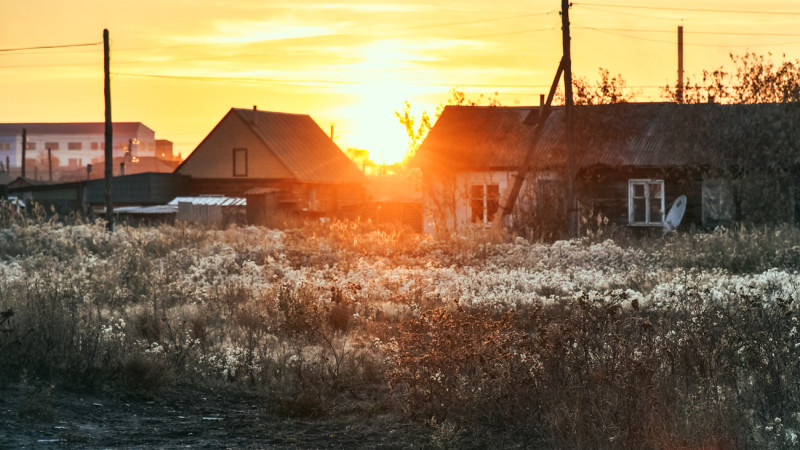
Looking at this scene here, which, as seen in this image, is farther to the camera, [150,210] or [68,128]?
[68,128]

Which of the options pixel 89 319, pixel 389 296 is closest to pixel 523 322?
pixel 389 296

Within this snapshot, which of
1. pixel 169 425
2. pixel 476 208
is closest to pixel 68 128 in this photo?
pixel 476 208

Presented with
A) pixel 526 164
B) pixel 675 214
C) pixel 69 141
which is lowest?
pixel 675 214

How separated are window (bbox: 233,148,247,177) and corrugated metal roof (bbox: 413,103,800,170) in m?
14.9

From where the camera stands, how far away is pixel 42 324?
9859 mm

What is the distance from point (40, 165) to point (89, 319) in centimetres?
13611

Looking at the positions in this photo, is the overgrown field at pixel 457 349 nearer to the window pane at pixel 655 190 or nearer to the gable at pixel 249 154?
the window pane at pixel 655 190

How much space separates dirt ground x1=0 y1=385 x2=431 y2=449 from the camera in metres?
7.52

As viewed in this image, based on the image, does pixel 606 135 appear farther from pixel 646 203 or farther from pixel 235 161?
pixel 235 161

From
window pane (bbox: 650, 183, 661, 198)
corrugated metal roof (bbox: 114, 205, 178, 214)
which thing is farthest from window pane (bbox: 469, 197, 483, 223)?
corrugated metal roof (bbox: 114, 205, 178, 214)

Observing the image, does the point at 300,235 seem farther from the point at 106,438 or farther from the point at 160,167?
the point at 160,167

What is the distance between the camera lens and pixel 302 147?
52781mm

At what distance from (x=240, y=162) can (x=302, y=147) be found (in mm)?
→ 4512

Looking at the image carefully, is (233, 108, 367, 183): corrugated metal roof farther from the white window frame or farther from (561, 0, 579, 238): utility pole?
(561, 0, 579, 238): utility pole
